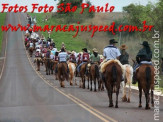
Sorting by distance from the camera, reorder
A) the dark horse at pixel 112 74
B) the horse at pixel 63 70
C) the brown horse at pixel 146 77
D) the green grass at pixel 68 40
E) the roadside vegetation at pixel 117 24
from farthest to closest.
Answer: the green grass at pixel 68 40 < the roadside vegetation at pixel 117 24 < the horse at pixel 63 70 < the dark horse at pixel 112 74 < the brown horse at pixel 146 77

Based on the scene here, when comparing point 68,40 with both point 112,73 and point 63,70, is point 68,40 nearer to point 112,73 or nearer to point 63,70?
point 63,70

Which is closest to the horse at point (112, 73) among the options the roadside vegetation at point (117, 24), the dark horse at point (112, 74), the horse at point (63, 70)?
the dark horse at point (112, 74)

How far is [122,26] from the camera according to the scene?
105m

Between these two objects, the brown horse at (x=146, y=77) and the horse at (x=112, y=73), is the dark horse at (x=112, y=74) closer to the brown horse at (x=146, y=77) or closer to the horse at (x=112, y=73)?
the horse at (x=112, y=73)

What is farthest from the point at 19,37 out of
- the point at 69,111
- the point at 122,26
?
the point at 69,111

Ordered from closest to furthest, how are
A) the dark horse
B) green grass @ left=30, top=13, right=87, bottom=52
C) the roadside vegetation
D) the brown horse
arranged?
the brown horse, the dark horse, the roadside vegetation, green grass @ left=30, top=13, right=87, bottom=52

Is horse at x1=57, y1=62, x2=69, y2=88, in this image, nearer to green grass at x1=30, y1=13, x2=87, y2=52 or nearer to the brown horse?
the brown horse

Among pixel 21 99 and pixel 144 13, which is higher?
pixel 144 13

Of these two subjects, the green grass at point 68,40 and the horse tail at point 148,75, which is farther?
the green grass at point 68,40

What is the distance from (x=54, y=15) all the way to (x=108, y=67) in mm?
129461

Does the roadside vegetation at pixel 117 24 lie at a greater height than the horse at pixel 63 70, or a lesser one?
greater

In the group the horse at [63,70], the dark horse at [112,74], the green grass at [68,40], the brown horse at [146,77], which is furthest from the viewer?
the green grass at [68,40]

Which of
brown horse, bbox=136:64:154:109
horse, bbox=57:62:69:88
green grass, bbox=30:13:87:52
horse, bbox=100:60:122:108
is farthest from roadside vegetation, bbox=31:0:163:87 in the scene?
brown horse, bbox=136:64:154:109

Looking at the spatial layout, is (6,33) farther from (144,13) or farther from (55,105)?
(55,105)
